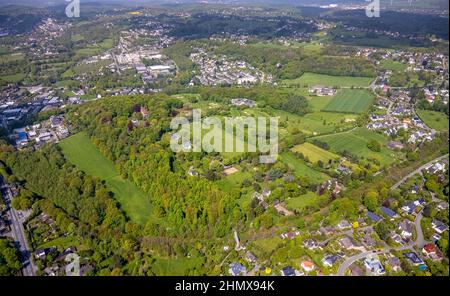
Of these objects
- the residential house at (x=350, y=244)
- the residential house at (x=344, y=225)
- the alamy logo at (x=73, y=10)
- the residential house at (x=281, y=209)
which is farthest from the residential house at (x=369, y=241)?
the alamy logo at (x=73, y=10)

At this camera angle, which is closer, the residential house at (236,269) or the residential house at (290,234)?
the residential house at (236,269)

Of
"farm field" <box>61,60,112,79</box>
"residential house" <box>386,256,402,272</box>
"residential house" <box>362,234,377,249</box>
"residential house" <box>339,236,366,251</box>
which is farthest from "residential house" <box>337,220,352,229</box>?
"farm field" <box>61,60,112,79</box>

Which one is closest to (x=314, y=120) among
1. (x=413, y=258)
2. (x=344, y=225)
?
(x=344, y=225)

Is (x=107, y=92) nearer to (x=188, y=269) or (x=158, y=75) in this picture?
(x=158, y=75)

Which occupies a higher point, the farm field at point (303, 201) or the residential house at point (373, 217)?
the farm field at point (303, 201)

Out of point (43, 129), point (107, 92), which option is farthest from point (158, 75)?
point (43, 129)

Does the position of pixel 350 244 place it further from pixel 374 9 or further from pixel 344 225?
pixel 374 9

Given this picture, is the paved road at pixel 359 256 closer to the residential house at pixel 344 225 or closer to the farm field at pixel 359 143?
the residential house at pixel 344 225
